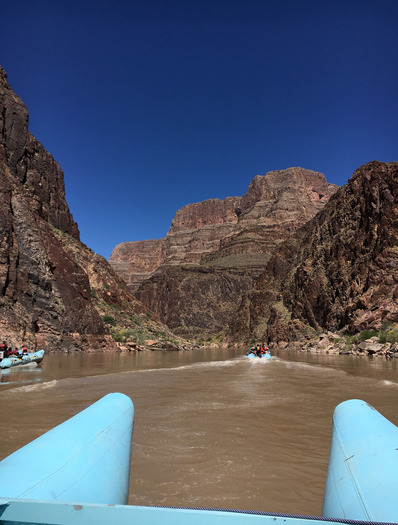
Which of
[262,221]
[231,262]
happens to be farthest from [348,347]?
[262,221]

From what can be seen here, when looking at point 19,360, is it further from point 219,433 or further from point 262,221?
point 262,221

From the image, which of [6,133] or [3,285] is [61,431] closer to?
[3,285]

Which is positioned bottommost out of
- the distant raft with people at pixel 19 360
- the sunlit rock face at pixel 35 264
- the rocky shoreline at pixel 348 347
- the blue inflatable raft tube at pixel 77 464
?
the rocky shoreline at pixel 348 347

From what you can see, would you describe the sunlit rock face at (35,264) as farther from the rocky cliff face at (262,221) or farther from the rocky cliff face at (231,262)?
the rocky cliff face at (262,221)

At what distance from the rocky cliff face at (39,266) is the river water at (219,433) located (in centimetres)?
1430

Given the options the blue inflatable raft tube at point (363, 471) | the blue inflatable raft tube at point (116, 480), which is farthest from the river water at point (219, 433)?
the blue inflatable raft tube at point (363, 471)

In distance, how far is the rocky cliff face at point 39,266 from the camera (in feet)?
74.3

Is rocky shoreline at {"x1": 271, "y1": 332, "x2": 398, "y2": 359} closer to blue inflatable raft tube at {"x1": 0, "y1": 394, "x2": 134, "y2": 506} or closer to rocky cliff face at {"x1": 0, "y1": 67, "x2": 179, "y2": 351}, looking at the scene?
rocky cliff face at {"x1": 0, "y1": 67, "x2": 179, "y2": 351}

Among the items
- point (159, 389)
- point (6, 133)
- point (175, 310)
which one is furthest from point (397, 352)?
point (175, 310)

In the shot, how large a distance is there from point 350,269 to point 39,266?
33.9 m

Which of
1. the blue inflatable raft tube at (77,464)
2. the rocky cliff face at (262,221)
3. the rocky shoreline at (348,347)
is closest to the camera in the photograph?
the blue inflatable raft tube at (77,464)

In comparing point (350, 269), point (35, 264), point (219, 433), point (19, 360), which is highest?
point (350, 269)

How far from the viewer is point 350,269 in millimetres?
42281

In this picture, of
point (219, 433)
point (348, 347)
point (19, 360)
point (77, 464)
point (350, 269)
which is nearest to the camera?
point (77, 464)
